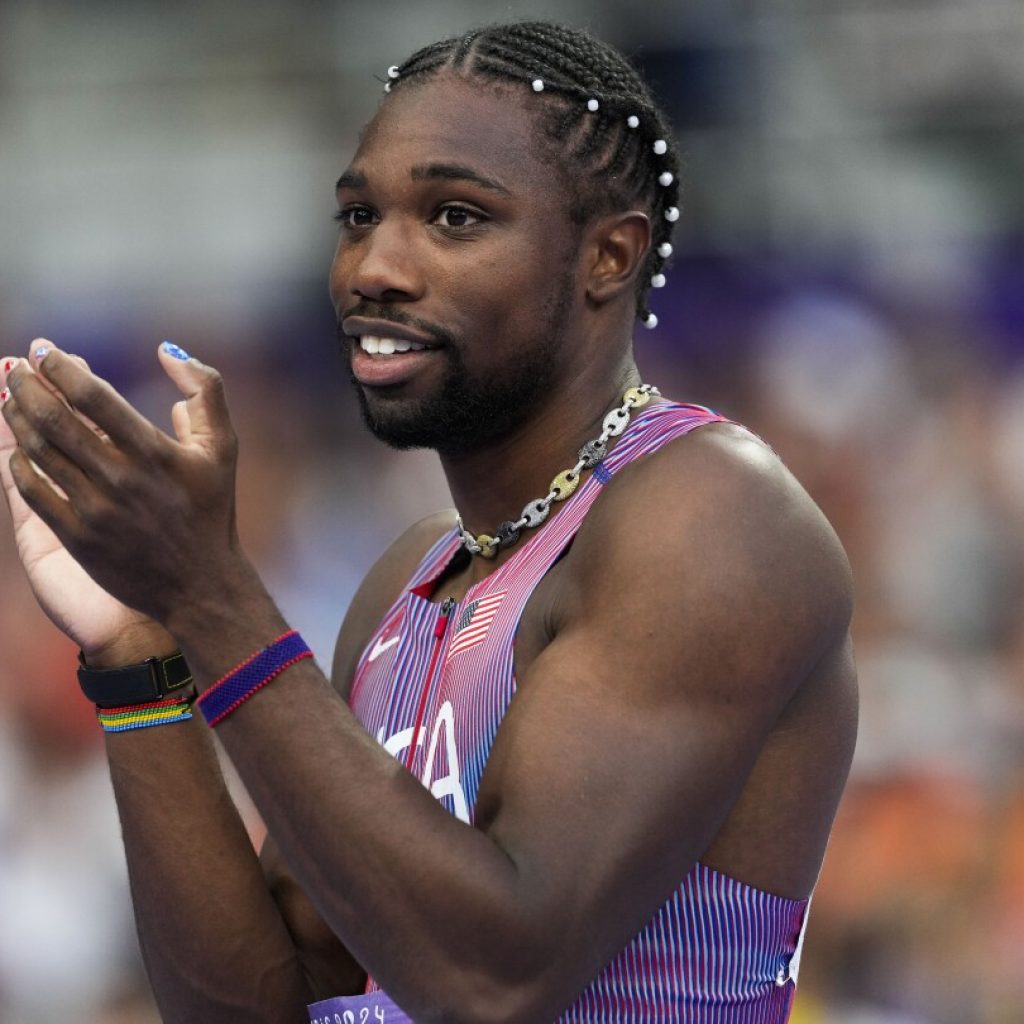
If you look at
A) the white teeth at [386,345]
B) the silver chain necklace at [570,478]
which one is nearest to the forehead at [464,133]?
the white teeth at [386,345]

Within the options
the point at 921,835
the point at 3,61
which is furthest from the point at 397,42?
the point at 921,835

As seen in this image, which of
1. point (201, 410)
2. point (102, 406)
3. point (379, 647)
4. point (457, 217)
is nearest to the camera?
point (102, 406)

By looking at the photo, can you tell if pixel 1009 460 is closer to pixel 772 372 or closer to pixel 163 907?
pixel 772 372

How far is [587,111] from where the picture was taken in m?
2.65

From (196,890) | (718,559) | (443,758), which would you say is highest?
(718,559)

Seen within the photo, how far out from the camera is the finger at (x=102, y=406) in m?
1.95

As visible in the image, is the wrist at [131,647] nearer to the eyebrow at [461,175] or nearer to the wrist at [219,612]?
the wrist at [219,612]

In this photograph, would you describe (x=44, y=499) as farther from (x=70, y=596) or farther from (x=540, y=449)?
(x=540, y=449)

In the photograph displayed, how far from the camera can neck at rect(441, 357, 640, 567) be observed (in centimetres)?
261

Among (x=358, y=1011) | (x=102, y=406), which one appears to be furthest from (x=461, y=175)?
(x=358, y=1011)

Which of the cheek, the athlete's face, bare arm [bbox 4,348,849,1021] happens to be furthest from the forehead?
bare arm [bbox 4,348,849,1021]

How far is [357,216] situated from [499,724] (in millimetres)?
838

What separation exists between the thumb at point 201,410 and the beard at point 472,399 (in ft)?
1.47

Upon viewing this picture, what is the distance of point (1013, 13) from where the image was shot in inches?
281
